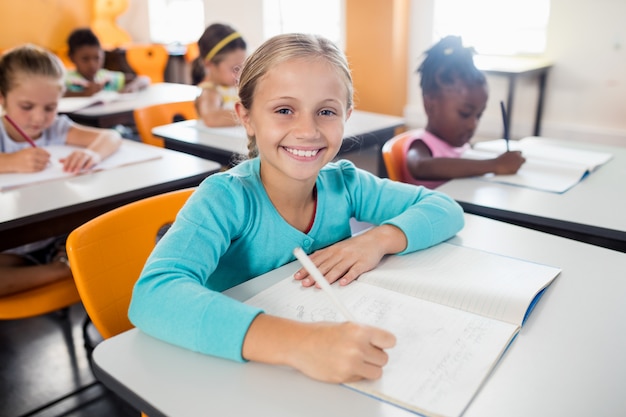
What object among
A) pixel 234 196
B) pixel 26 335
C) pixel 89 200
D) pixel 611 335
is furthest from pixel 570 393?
pixel 26 335

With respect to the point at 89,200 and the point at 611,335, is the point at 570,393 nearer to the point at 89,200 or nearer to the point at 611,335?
the point at 611,335

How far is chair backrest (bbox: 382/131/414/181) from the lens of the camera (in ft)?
5.70

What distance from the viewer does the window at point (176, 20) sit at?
19.5 ft

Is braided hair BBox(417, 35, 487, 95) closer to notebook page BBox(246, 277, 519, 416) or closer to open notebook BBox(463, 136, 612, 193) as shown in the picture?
open notebook BBox(463, 136, 612, 193)

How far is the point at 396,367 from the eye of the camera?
666mm

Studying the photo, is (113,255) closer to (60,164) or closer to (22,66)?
(60,164)

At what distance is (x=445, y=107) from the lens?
1.74 meters

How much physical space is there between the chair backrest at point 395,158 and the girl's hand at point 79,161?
89 cm

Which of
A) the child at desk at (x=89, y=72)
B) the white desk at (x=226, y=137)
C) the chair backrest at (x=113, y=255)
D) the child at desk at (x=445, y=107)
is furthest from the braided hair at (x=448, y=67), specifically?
the child at desk at (x=89, y=72)

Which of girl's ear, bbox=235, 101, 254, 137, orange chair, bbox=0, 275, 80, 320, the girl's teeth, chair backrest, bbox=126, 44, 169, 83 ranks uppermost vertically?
girl's ear, bbox=235, 101, 254, 137

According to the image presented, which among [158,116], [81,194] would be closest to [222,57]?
[158,116]

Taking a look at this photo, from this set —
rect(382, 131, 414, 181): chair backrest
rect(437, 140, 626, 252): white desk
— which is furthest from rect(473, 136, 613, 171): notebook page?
rect(382, 131, 414, 181): chair backrest

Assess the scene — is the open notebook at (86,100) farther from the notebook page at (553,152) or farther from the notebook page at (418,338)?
the notebook page at (418,338)

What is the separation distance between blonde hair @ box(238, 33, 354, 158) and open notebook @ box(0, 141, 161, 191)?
81cm
